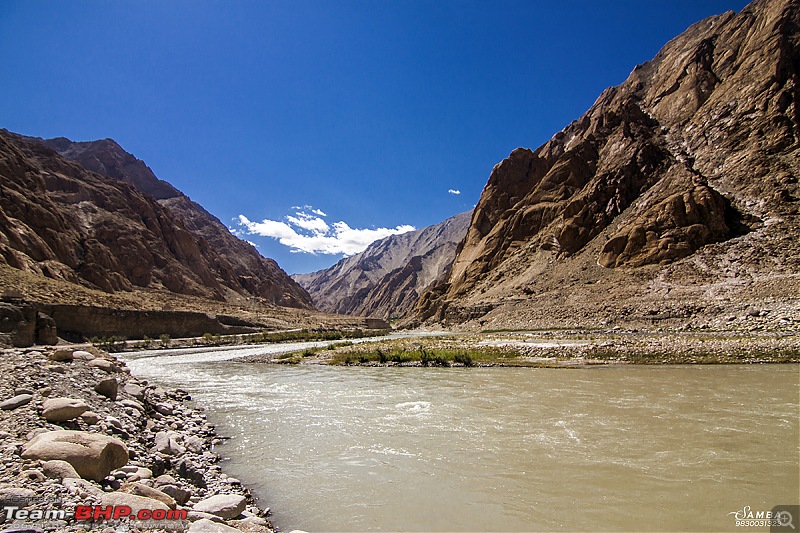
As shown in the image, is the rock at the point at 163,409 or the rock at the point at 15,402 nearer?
the rock at the point at 15,402

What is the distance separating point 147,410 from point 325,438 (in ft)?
17.6

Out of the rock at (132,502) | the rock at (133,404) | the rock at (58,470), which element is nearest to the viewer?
the rock at (132,502)

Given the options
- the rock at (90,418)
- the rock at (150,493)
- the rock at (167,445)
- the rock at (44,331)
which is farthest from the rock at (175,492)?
the rock at (44,331)

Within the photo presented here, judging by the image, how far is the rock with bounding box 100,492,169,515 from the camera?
421 cm

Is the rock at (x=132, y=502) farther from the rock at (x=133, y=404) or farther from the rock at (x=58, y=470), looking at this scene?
the rock at (x=133, y=404)

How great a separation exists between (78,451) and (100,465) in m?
0.33

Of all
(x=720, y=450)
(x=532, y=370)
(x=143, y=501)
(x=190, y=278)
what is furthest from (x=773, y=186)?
(x=190, y=278)

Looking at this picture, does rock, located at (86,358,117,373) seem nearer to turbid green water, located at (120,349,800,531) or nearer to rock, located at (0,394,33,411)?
turbid green water, located at (120,349,800,531)

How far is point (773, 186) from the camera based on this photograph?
169ft

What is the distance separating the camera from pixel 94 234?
278 ft

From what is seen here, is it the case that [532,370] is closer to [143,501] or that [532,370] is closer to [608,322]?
[143,501]

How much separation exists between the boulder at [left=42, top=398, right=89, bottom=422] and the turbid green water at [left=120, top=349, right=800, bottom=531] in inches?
114

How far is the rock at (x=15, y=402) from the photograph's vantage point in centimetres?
692

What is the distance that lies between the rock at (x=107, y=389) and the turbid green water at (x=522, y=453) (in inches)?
112
